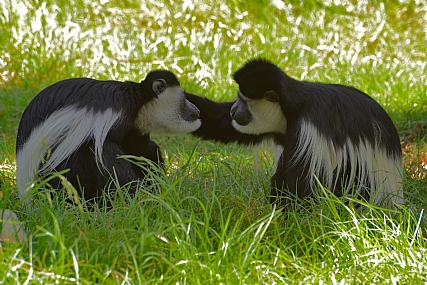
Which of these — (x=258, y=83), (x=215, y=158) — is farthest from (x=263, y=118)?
(x=215, y=158)

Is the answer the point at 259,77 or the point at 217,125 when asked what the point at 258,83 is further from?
the point at 217,125

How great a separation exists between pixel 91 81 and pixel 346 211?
4.49 feet

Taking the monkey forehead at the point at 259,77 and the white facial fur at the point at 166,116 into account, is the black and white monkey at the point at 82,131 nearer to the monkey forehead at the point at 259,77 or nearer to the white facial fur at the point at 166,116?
the white facial fur at the point at 166,116

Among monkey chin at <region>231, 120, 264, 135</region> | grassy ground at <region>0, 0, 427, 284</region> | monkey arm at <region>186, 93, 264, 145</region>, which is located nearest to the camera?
grassy ground at <region>0, 0, 427, 284</region>

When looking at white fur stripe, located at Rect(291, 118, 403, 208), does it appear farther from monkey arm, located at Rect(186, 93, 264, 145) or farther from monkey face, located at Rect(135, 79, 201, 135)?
monkey face, located at Rect(135, 79, 201, 135)

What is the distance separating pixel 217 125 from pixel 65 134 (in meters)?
0.82

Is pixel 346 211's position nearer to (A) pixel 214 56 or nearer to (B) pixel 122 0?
(A) pixel 214 56

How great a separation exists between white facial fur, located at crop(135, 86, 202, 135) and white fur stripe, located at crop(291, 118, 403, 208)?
0.70 meters

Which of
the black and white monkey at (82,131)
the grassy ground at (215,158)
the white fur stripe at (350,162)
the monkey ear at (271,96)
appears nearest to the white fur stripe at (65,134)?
the black and white monkey at (82,131)

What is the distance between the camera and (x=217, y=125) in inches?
132

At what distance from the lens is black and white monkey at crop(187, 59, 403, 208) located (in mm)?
2832

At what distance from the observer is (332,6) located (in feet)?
22.8

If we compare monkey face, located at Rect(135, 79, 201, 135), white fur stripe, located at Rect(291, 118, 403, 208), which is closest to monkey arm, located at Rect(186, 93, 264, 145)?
monkey face, located at Rect(135, 79, 201, 135)

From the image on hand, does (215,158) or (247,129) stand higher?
(247,129)
